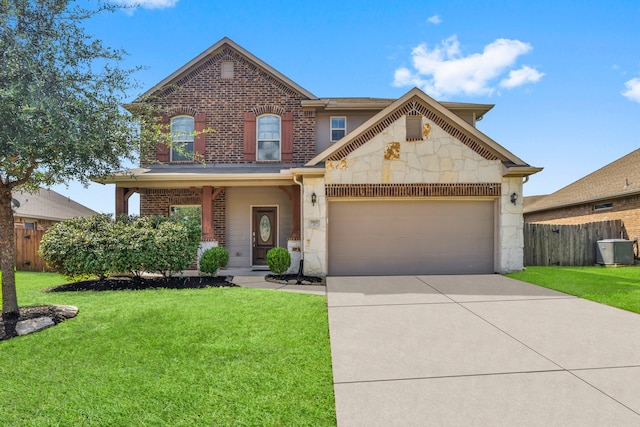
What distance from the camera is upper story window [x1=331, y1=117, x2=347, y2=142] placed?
13.5 metres

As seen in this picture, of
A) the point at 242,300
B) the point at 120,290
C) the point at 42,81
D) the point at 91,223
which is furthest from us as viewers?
the point at 91,223

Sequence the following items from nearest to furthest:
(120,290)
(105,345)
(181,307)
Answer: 1. (105,345)
2. (181,307)
3. (120,290)

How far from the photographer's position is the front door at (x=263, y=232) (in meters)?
12.6

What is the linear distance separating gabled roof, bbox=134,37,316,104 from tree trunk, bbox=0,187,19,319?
8440 mm

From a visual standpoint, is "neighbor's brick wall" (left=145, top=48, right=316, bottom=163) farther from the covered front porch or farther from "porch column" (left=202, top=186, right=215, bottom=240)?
"porch column" (left=202, top=186, right=215, bottom=240)

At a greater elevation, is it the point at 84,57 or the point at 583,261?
the point at 84,57

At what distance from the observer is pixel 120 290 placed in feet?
27.4

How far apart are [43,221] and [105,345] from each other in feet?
63.6

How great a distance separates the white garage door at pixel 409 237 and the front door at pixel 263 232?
10.5 ft

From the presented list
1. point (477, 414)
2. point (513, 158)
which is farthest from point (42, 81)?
point (513, 158)

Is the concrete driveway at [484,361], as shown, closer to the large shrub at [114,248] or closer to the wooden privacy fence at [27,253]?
the large shrub at [114,248]

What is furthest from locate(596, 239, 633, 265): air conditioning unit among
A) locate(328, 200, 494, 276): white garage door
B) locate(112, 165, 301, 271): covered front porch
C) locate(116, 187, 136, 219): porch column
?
locate(116, 187, 136, 219): porch column

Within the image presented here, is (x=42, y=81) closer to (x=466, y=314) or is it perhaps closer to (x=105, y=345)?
(x=105, y=345)

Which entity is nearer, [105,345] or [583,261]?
[105,345]
